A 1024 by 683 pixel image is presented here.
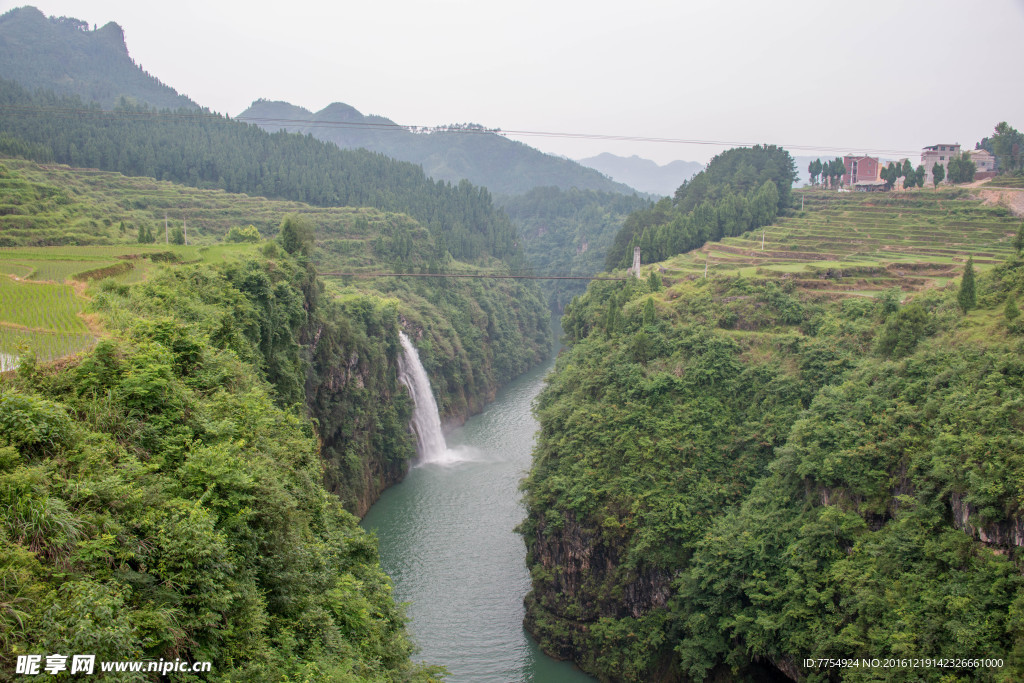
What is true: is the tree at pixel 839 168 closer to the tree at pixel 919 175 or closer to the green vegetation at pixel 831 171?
the green vegetation at pixel 831 171

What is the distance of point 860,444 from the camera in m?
19.1

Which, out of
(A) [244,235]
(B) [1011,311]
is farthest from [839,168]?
(A) [244,235]

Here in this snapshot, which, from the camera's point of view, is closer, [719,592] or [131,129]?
[719,592]

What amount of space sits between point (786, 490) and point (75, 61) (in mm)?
126920

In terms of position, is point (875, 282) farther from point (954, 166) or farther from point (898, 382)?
point (954, 166)

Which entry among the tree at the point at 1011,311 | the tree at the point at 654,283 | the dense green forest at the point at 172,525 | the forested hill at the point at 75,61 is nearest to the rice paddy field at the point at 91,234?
the dense green forest at the point at 172,525

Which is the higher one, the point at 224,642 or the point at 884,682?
the point at 224,642

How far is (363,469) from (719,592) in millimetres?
17385

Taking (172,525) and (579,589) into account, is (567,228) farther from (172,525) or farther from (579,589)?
(172,525)

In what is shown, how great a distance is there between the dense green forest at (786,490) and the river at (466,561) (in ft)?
4.11

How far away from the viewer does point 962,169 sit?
44.4 m

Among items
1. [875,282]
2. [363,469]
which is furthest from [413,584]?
[875,282]

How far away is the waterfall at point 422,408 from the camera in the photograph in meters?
38.2

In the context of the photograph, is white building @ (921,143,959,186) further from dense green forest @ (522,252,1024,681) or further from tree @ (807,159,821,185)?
dense green forest @ (522,252,1024,681)
